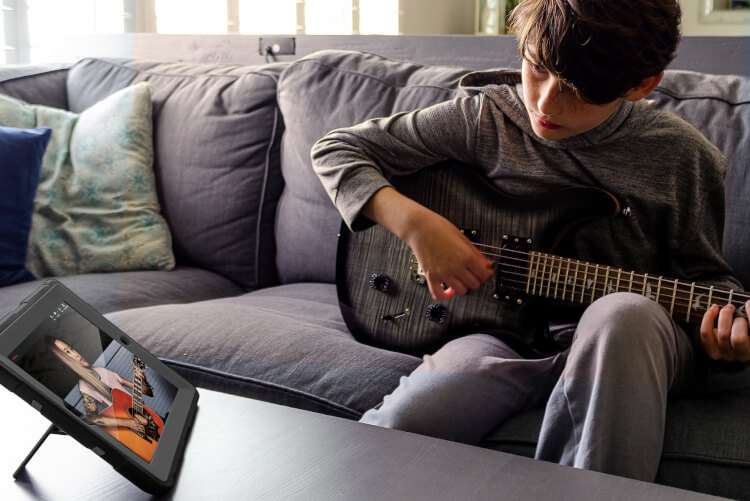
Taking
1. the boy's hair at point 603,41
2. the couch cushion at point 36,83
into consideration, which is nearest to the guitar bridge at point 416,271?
the boy's hair at point 603,41

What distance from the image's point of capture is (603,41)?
32.3 inches

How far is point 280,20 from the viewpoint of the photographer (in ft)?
7.04

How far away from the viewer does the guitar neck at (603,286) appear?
0.85 metres

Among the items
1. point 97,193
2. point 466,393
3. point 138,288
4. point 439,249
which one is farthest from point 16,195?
point 466,393

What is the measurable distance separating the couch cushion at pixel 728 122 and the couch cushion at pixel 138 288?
87 centimetres

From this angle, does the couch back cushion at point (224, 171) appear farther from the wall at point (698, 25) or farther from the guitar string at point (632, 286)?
the wall at point (698, 25)

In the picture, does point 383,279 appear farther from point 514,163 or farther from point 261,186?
point 261,186

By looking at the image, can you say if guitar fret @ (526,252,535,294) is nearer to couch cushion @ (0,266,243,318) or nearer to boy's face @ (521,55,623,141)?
boy's face @ (521,55,623,141)

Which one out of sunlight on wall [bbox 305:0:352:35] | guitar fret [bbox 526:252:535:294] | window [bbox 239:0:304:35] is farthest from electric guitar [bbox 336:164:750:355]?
window [bbox 239:0:304:35]

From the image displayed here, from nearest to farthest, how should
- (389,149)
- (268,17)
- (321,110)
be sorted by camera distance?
(389,149) < (321,110) < (268,17)

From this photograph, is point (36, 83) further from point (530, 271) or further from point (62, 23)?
point (530, 271)

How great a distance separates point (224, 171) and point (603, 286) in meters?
0.84

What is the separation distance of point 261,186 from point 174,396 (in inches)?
31.0

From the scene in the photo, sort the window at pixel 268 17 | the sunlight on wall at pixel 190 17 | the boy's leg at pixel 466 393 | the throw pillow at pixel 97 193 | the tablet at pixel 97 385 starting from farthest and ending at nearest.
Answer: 1. the sunlight on wall at pixel 190 17
2. the window at pixel 268 17
3. the throw pillow at pixel 97 193
4. the boy's leg at pixel 466 393
5. the tablet at pixel 97 385
